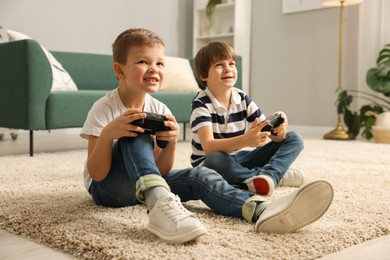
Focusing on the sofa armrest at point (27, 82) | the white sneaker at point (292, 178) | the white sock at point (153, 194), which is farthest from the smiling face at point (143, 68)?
the sofa armrest at point (27, 82)

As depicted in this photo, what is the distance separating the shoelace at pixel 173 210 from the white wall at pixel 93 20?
3383 millimetres

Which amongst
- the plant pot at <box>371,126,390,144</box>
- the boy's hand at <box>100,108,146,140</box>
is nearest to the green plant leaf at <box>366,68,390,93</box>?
the plant pot at <box>371,126,390,144</box>

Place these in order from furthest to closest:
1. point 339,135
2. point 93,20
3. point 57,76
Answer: point 93,20, point 339,135, point 57,76

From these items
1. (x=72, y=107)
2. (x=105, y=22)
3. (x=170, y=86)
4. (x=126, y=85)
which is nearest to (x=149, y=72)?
(x=126, y=85)

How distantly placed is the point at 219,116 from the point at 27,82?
4.61 feet

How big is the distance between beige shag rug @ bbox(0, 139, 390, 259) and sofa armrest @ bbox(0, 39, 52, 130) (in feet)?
2.39

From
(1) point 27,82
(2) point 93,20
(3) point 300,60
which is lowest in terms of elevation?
(1) point 27,82

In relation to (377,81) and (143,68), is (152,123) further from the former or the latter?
(377,81)

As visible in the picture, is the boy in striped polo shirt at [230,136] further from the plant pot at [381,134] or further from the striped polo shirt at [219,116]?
the plant pot at [381,134]

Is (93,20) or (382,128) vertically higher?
(93,20)

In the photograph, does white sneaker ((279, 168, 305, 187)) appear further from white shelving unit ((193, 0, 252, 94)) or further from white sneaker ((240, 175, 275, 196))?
white shelving unit ((193, 0, 252, 94))

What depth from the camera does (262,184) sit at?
1.53 m

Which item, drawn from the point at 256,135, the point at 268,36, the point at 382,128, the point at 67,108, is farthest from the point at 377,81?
the point at 256,135

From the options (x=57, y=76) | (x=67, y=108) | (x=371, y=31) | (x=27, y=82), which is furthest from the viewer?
(x=371, y=31)
